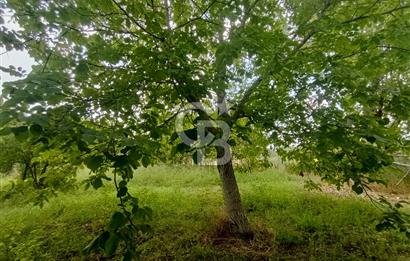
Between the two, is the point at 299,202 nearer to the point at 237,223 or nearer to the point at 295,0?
the point at 237,223

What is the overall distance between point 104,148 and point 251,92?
1.51 meters

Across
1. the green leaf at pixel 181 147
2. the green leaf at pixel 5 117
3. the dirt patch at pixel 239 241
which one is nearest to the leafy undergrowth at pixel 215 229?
the dirt patch at pixel 239 241

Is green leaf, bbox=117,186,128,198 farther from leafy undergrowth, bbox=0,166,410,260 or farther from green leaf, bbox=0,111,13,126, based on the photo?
leafy undergrowth, bbox=0,166,410,260

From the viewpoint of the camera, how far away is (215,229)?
3.45 meters

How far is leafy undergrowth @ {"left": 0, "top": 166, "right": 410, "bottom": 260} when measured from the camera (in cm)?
311

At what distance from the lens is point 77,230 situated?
376 centimetres

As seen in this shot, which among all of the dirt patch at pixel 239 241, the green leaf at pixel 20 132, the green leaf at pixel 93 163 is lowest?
the dirt patch at pixel 239 241

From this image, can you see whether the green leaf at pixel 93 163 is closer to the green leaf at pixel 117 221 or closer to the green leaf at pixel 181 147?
the green leaf at pixel 117 221

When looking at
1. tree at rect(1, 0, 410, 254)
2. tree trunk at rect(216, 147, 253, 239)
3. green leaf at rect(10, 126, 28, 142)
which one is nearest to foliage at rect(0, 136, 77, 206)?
tree at rect(1, 0, 410, 254)

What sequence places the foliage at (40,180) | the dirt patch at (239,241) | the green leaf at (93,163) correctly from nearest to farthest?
the green leaf at (93,163) → the foliage at (40,180) → the dirt patch at (239,241)

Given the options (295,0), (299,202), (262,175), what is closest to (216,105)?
(295,0)

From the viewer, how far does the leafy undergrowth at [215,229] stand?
311 cm

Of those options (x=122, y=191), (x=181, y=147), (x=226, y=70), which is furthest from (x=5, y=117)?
(x=226, y=70)

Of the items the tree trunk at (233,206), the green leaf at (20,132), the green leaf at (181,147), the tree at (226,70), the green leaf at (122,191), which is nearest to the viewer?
the green leaf at (20,132)
